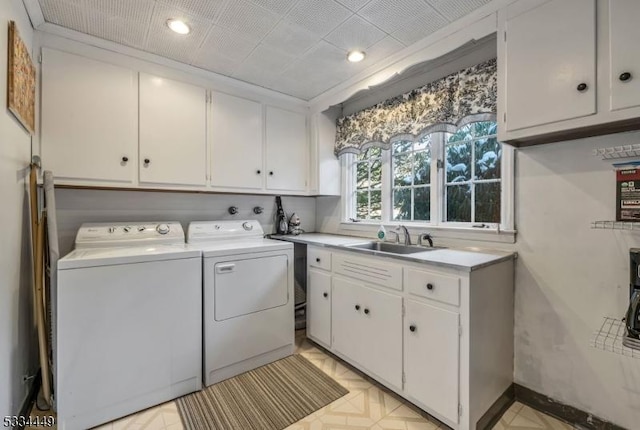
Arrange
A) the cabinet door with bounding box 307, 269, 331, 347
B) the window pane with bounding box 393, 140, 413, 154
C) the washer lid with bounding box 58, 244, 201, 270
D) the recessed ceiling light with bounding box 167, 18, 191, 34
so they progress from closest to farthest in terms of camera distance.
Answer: the washer lid with bounding box 58, 244, 201, 270 < the recessed ceiling light with bounding box 167, 18, 191, 34 < the cabinet door with bounding box 307, 269, 331, 347 < the window pane with bounding box 393, 140, 413, 154

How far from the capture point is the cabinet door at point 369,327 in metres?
1.81

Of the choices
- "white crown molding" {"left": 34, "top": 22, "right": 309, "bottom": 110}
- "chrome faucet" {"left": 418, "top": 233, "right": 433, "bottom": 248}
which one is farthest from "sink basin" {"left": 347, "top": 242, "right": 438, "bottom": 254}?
"white crown molding" {"left": 34, "top": 22, "right": 309, "bottom": 110}

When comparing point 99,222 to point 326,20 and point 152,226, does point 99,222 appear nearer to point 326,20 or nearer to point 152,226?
point 152,226

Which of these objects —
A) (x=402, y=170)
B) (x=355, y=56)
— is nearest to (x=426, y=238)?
(x=402, y=170)

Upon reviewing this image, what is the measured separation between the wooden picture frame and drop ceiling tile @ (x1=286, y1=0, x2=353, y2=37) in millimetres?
1409

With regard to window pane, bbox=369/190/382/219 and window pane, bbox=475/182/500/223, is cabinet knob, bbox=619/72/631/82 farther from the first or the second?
window pane, bbox=369/190/382/219

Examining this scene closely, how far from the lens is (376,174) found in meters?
2.94

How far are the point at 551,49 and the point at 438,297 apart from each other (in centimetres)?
138

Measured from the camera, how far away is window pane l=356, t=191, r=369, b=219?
3.02 metres

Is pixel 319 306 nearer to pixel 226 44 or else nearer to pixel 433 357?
pixel 433 357

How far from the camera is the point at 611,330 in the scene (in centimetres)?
150

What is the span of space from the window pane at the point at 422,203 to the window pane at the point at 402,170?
0.15 meters

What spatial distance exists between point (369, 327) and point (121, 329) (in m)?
1.53

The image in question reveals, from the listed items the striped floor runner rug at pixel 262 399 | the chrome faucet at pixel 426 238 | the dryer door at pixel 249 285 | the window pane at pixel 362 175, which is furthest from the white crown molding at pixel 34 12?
the chrome faucet at pixel 426 238
